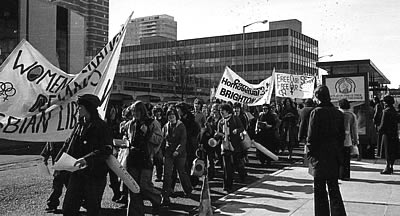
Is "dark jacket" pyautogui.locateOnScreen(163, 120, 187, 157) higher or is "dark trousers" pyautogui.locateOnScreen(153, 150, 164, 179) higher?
"dark jacket" pyautogui.locateOnScreen(163, 120, 187, 157)

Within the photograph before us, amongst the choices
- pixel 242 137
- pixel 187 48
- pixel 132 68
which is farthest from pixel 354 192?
pixel 132 68

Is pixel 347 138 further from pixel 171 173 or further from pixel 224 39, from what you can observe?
pixel 224 39

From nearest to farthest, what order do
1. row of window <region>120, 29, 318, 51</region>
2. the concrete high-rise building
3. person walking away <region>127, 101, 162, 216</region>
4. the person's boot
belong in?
person walking away <region>127, 101, 162, 216</region> < the person's boot < row of window <region>120, 29, 318, 51</region> < the concrete high-rise building

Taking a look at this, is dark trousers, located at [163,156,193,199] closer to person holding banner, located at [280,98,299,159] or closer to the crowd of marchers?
the crowd of marchers

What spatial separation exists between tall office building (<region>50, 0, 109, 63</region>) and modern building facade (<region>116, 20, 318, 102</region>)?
9924 mm

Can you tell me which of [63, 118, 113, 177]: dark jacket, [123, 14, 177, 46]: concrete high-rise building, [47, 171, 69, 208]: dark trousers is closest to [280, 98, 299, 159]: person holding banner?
[47, 171, 69, 208]: dark trousers

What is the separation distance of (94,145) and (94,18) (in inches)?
2803

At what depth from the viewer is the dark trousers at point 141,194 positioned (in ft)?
19.7

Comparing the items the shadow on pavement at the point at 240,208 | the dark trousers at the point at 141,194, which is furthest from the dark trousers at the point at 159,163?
the dark trousers at the point at 141,194

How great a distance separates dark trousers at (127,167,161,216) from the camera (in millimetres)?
6020

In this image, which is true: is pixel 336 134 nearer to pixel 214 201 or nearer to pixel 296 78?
pixel 214 201

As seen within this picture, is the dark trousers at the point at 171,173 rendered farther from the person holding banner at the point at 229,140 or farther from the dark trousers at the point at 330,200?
the dark trousers at the point at 330,200

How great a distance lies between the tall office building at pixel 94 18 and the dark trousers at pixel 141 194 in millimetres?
61805

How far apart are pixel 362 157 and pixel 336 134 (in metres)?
8.28
